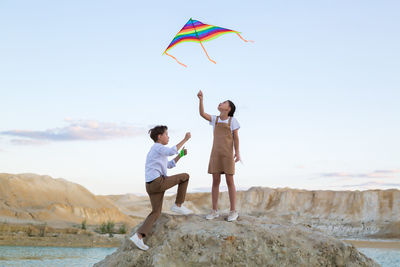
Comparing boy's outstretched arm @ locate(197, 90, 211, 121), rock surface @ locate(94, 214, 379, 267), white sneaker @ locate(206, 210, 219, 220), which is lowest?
rock surface @ locate(94, 214, 379, 267)

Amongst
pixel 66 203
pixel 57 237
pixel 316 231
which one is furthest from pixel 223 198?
pixel 316 231

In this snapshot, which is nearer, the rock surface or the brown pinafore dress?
the rock surface

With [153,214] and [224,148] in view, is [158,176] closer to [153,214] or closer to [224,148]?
[153,214]

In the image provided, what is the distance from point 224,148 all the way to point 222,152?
7cm

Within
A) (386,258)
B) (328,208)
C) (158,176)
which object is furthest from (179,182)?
(328,208)

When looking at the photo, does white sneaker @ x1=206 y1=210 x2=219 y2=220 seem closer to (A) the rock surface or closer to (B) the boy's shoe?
(A) the rock surface

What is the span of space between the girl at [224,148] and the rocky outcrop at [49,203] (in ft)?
87.3

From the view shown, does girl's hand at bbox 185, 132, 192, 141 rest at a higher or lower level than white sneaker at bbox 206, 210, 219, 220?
higher

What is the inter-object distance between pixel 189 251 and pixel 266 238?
3.96ft

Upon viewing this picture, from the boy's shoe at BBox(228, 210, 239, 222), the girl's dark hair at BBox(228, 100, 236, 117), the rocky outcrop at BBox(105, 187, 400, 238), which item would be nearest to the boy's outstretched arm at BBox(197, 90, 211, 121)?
the girl's dark hair at BBox(228, 100, 236, 117)

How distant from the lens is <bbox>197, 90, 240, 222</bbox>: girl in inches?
292

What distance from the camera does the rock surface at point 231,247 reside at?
673 centimetres

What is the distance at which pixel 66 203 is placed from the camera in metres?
37.3

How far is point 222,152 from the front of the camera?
24.4ft
